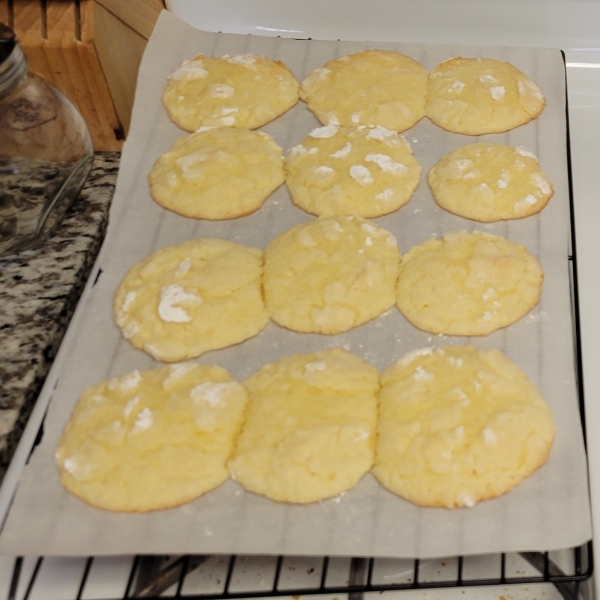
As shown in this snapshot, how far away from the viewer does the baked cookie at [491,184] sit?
138cm

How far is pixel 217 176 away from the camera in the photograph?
57.5 inches

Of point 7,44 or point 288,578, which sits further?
point 7,44

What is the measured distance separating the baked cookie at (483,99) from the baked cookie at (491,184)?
11 cm

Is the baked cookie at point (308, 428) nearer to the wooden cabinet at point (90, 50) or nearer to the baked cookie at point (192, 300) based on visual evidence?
the baked cookie at point (192, 300)

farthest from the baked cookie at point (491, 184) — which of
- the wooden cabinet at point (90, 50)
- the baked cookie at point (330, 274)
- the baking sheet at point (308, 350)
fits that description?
the wooden cabinet at point (90, 50)

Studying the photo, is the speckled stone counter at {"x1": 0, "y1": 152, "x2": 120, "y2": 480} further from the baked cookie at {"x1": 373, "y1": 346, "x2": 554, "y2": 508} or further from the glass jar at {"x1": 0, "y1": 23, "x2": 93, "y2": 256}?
the baked cookie at {"x1": 373, "y1": 346, "x2": 554, "y2": 508}

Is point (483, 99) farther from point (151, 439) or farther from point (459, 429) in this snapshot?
point (151, 439)

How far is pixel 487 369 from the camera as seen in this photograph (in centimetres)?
113

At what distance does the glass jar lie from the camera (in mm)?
1424

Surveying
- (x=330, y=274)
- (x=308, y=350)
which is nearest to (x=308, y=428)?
(x=308, y=350)

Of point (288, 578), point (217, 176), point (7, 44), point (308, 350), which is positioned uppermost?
point (7, 44)

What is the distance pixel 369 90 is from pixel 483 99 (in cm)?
27

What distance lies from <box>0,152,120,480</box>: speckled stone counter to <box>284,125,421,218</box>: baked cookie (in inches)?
18.4

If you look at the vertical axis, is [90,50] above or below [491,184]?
above
